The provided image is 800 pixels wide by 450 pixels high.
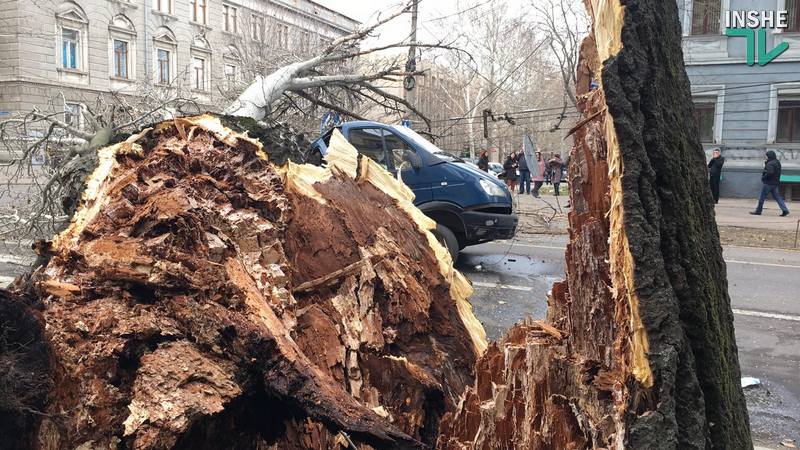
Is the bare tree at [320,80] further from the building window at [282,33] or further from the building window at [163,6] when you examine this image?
the building window at [163,6]

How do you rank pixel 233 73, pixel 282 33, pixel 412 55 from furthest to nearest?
pixel 282 33, pixel 233 73, pixel 412 55

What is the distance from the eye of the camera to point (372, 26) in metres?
7.76

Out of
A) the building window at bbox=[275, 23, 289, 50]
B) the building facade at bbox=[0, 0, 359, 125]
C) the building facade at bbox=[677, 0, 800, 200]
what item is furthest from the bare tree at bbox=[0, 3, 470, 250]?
the building facade at bbox=[677, 0, 800, 200]

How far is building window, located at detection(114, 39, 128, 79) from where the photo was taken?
3136 centimetres

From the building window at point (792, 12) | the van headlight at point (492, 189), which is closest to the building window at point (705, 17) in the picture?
the building window at point (792, 12)

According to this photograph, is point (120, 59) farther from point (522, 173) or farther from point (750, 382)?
point (750, 382)

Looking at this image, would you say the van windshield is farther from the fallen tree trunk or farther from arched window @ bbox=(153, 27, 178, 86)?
arched window @ bbox=(153, 27, 178, 86)

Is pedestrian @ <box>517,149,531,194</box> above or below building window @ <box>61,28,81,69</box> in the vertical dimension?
below

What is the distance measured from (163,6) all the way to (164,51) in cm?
238

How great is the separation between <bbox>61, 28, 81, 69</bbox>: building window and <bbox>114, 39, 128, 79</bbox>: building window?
2.00m

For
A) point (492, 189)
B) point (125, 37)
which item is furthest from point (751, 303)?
point (125, 37)

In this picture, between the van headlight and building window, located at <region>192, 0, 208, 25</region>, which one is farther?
building window, located at <region>192, 0, 208, 25</region>

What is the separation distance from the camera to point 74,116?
592 centimetres

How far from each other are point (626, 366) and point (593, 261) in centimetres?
31
